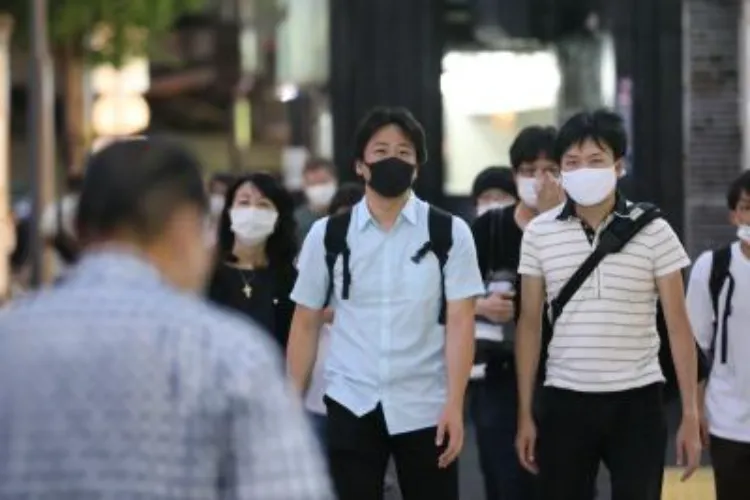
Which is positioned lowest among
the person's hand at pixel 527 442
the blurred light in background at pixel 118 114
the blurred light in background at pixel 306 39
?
the person's hand at pixel 527 442

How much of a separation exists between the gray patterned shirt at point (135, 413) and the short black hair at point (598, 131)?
3.80 m

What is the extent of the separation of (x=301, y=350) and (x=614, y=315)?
1110mm

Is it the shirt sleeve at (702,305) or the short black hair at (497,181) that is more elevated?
the short black hair at (497,181)

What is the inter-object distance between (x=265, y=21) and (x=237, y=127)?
1403 centimetres

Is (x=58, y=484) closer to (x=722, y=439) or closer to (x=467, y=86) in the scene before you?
Answer: (x=722, y=439)

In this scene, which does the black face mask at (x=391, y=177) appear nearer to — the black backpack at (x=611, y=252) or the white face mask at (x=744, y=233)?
the black backpack at (x=611, y=252)

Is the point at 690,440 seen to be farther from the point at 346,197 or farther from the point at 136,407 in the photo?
the point at 136,407

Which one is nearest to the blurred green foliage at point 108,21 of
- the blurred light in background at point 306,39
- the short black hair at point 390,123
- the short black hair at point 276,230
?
the blurred light in background at point 306,39

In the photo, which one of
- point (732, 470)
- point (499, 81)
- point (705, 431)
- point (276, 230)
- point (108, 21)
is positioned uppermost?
point (108, 21)

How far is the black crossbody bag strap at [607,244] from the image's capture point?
6207 mm

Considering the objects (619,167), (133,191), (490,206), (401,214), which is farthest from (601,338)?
(133,191)

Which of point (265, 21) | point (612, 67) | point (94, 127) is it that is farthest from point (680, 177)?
point (94, 127)

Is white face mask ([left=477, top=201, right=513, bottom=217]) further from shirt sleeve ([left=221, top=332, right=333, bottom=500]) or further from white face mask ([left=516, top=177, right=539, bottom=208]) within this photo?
shirt sleeve ([left=221, top=332, right=333, bottom=500])

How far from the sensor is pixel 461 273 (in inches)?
242
